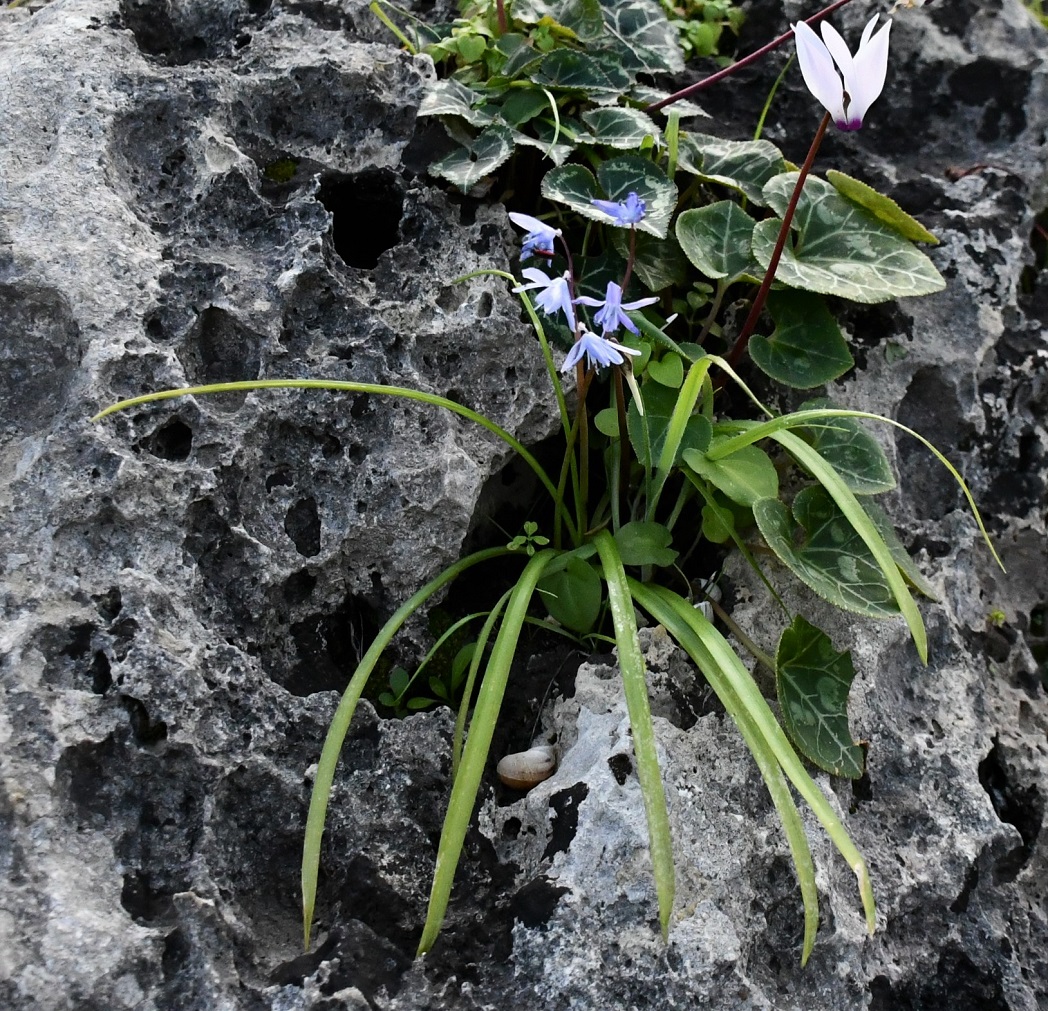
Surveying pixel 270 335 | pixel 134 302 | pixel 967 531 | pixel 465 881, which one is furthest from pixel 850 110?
pixel 465 881

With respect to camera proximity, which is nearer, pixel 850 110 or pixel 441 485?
pixel 850 110

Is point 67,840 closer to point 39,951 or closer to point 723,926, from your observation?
point 39,951

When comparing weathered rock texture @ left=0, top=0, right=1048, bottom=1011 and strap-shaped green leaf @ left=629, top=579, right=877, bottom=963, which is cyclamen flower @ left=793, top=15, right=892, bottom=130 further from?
strap-shaped green leaf @ left=629, top=579, right=877, bottom=963

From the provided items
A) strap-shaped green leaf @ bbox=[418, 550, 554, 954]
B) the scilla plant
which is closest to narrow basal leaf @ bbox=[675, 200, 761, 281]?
the scilla plant

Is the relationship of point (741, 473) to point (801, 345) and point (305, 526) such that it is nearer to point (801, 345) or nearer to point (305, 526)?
point (801, 345)

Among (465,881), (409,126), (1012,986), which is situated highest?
(409,126)

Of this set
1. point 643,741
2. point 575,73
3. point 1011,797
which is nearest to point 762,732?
point 643,741
